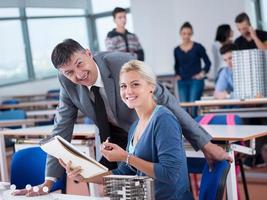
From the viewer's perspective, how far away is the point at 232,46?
4.94 m

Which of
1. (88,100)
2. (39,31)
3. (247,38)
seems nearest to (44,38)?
(39,31)

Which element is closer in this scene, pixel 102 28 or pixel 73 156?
pixel 73 156

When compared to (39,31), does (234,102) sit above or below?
below

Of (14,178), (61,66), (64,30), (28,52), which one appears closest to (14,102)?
(28,52)

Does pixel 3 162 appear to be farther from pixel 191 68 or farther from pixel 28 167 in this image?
pixel 191 68

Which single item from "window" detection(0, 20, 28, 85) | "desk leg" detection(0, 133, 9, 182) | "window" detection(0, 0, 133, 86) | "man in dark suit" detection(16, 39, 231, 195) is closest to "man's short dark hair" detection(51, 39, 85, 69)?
"man in dark suit" detection(16, 39, 231, 195)

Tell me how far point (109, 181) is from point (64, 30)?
932cm

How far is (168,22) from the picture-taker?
29.7 ft

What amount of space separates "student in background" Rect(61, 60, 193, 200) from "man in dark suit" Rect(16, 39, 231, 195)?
6.4 inches

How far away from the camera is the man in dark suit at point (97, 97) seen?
87.4 inches

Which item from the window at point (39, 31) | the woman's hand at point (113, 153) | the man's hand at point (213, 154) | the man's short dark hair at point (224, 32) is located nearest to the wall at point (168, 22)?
the window at point (39, 31)

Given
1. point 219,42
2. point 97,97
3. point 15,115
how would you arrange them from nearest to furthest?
point 97,97 < point 15,115 < point 219,42

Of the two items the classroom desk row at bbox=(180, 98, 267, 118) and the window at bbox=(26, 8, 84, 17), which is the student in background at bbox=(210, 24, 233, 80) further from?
the window at bbox=(26, 8, 84, 17)

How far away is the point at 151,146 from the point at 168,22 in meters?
7.33
